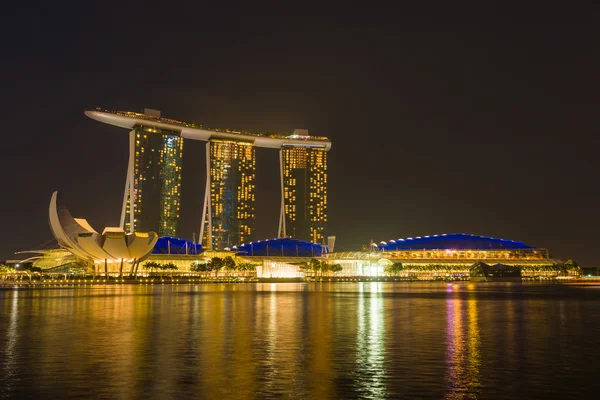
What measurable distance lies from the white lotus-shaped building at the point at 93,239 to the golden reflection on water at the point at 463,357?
125m

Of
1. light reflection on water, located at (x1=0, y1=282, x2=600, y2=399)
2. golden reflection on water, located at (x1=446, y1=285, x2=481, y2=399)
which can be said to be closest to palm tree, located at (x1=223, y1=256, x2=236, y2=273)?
light reflection on water, located at (x1=0, y1=282, x2=600, y2=399)

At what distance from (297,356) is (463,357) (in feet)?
21.9

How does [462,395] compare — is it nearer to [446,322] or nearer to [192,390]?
[192,390]

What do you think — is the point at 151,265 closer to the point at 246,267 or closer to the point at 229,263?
the point at 229,263

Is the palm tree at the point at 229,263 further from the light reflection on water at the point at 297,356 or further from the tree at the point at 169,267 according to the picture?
the light reflection on water at the point at 297,356

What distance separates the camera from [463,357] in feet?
82.8

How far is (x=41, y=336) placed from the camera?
3275cm

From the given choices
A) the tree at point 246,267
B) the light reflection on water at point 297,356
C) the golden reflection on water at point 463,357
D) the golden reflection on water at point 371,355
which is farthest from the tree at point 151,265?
the golden reflection on water at point 463,357

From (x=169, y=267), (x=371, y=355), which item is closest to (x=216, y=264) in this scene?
(x=169, y=267)

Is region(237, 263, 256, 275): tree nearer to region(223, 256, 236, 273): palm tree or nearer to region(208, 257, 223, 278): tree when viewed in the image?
region(223, 256, 236, 273): palm tree

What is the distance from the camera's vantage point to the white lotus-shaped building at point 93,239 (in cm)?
15500

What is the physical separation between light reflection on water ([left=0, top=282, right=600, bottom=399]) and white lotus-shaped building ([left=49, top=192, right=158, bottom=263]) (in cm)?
11380

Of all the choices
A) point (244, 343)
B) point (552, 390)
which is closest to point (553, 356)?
point (552, 390)

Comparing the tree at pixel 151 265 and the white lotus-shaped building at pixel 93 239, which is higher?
the white lotus-shaped building at pixel 93 239
